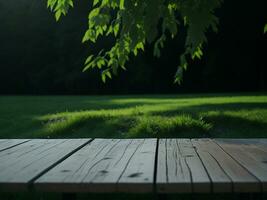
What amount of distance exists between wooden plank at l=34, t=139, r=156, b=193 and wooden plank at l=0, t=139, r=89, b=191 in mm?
73

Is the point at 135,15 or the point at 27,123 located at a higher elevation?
the point at 135,15

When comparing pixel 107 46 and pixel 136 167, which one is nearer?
pixel 136 167

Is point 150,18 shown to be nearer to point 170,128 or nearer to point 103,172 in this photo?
point 103,172

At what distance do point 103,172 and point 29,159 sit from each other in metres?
0.66

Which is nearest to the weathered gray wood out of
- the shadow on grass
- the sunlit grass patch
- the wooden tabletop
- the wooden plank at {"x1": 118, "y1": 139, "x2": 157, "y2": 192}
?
the wooden tabletop

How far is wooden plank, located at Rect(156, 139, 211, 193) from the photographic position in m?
1.91

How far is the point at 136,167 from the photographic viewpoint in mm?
2311

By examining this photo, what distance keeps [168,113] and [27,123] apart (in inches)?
107

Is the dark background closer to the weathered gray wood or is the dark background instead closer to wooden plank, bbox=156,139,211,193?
wooden plank, bbox=156,139,211,193

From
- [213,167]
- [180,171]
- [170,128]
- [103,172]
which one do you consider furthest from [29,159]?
[170,128]

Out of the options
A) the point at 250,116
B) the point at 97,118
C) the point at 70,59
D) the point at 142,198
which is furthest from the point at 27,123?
the point at 70,59

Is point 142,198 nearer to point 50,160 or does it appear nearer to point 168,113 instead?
point 50,160

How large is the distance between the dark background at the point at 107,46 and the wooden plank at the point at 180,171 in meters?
23.4

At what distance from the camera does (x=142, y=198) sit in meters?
3.71
